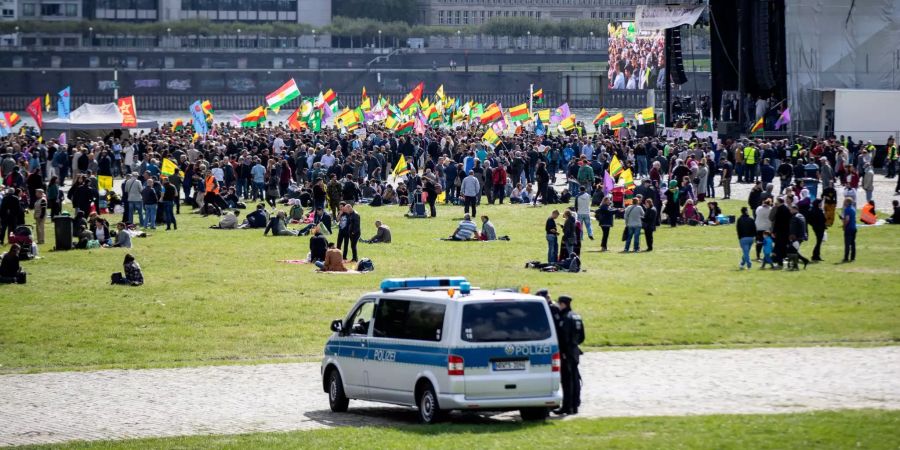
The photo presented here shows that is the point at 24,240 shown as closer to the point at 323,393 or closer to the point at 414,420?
the point at 323,393

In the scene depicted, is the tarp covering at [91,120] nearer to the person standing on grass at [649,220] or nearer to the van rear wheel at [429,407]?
the person standing on grass at [649,220]

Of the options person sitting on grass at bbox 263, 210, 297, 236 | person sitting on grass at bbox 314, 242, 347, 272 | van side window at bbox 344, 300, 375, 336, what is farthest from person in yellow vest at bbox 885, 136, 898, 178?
van side window at bbox 344, 300, 375, 336

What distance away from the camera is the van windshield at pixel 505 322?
51.0 feet

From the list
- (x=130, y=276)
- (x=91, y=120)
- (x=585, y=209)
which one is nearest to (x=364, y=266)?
(x=130, y=276)

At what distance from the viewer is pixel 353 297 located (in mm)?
26266

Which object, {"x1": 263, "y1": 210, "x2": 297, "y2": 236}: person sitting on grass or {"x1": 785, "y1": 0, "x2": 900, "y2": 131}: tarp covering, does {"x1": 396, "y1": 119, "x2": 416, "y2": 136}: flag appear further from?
{"x1": 263, "y1": 210, "x2": 297, "y2": 236}: person sitting on grass

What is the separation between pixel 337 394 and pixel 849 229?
15912mm

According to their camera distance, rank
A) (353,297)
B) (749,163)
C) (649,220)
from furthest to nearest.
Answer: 1. (749,163)
2. (649,220)
3. (353,297)

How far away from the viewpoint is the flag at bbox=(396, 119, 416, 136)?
65.0 metres

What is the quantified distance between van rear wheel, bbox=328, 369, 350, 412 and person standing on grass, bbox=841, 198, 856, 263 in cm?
1514

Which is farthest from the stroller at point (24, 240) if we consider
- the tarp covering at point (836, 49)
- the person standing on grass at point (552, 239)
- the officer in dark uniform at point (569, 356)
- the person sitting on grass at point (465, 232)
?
the tarp covering at point (836, 49)

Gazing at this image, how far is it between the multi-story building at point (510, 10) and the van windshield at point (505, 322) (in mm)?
168859

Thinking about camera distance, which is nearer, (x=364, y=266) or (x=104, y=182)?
(x=364, y=266)

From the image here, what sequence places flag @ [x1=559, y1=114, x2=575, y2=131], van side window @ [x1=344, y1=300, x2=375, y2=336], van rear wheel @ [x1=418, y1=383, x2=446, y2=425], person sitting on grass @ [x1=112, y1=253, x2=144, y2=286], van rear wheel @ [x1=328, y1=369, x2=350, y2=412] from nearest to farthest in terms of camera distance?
van rear wheel @ [x1=418, y1=383, x2=446, y2=425] → van side window @ [x1=344, y1=300, x2=375, y2=336] → van rear wheel @ [x1=328, y1=369, x2=350, y2=412] → person sitting on grass @ [x1=112, y1=253, x2=144, y2=286] → flag @ [x1=559, y1=114, x2=575, y2=131]
